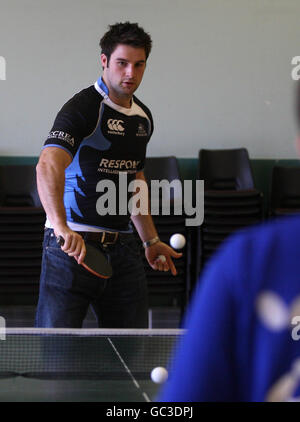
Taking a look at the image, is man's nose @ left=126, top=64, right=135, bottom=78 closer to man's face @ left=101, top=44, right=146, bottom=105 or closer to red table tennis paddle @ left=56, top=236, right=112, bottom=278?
man's face @ left=101, top=44, right=146, bottom=105

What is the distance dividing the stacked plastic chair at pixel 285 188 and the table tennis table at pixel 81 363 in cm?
372

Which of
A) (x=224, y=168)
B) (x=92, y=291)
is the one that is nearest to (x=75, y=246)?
(x=92, y=291)

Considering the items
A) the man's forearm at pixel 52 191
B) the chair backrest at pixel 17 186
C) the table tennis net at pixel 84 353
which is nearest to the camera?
the table tennis net at pixel 84 353

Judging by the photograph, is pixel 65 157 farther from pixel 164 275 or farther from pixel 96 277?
pixel 164 275

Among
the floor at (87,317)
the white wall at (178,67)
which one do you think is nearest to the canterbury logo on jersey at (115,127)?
the floor at (87,317)

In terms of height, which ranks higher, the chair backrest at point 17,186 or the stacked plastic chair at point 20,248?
the chair backrest at point 17,186

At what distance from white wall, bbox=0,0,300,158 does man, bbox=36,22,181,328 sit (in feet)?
9.96

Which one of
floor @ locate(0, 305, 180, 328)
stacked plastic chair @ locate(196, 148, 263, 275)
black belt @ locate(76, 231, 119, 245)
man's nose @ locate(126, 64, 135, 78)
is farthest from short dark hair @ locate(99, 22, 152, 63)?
floor @ locate(0, 305, 180, 328)

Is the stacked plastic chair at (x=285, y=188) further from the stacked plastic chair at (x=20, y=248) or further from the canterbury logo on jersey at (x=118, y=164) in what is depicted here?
the canterbury logo on jersey at (x=118, y=164)

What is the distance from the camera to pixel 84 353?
2.54 m

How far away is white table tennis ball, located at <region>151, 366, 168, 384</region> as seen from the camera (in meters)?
2.28

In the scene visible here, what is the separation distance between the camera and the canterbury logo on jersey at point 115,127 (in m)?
3.06

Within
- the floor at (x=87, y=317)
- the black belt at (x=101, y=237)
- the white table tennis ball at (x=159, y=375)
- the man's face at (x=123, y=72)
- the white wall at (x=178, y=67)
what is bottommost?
the floor at (x=87, y=317)
